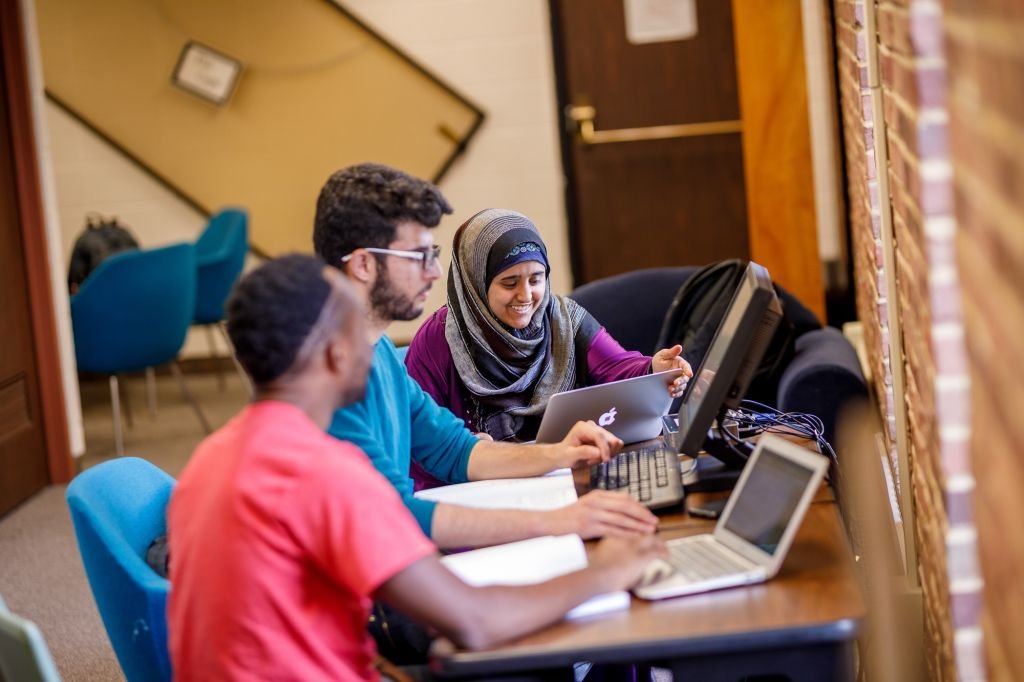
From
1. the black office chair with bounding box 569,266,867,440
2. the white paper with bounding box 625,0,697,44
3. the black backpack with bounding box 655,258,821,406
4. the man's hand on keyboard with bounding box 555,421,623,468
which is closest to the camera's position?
the man's hand on keyboard with bounding box 555,421,623,468

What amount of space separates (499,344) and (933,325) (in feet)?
4.61

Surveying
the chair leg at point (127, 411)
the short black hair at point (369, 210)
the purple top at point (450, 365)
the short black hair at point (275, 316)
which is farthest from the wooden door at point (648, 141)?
the short black hair at point (275, 316)

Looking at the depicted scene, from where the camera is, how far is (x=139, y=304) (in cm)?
528

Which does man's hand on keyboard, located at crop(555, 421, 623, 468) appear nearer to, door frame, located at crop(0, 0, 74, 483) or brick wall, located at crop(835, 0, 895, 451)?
brick wall, located at crop(835, 0, 895, 451)

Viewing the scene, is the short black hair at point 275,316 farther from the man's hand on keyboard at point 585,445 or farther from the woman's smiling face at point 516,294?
the woman's smiling face at point 516,294

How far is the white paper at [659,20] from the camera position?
594cm

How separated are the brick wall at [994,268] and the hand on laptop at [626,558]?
41 centimetres

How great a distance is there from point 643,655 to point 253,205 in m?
5.68

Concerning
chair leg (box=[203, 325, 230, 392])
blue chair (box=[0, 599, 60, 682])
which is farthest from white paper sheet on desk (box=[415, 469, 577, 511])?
chair leg (box=[203, 325, 230, 392])

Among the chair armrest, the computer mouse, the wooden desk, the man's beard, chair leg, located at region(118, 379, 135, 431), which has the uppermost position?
the man's beard

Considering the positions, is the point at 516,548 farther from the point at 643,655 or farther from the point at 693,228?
the point at 693,228

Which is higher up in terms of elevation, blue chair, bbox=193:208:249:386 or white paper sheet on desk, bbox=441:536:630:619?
blue chair, bbox=193:208:249:386

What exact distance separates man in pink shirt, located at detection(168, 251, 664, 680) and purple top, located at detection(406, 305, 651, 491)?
1255 mm

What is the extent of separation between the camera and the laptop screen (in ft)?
5.72
